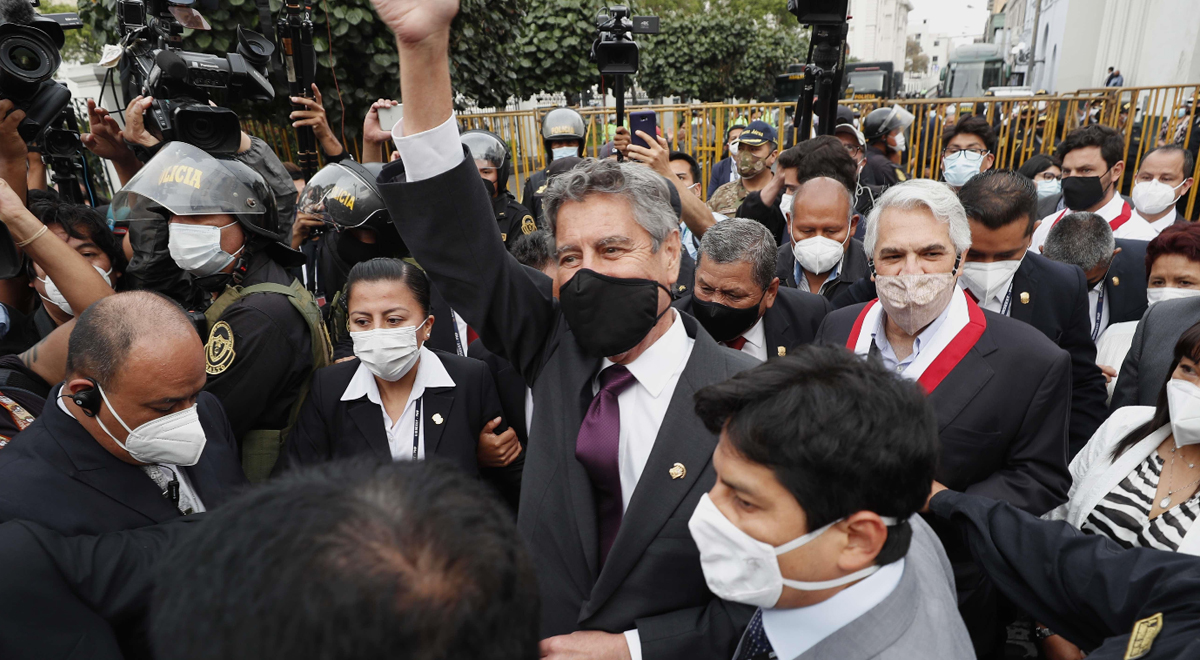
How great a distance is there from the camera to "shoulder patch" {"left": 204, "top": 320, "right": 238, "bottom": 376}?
2.54m

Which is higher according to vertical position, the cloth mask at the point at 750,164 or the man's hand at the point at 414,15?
the man's hand at the point at 414,15

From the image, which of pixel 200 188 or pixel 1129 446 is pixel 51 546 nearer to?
pixel 200 188

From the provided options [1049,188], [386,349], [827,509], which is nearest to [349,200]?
[386,349]

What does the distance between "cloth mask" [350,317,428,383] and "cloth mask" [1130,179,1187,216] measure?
5.62 m

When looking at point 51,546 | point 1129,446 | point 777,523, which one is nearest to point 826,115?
point 1129,446

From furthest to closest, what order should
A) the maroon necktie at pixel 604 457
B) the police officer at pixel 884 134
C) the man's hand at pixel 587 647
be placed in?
the police officer at pixel 884 134 < the maroon necktie at pixel 604 457 < the man's hand at pixel 587 647

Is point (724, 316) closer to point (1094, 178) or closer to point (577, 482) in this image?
point (577, 482)

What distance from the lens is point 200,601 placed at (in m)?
0.72

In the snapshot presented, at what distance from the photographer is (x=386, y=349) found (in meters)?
2.80

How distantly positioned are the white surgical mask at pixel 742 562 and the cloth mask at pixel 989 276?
82.5 inches

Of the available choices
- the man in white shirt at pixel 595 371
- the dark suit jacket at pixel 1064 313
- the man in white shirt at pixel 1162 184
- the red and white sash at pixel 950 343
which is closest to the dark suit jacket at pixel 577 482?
the man in white shirt at pixel 595 371

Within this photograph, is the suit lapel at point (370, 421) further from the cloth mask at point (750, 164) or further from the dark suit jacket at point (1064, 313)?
the cloth mask at point (750, 164)

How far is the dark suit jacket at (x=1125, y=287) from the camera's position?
4074mm

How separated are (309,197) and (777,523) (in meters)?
3.16
